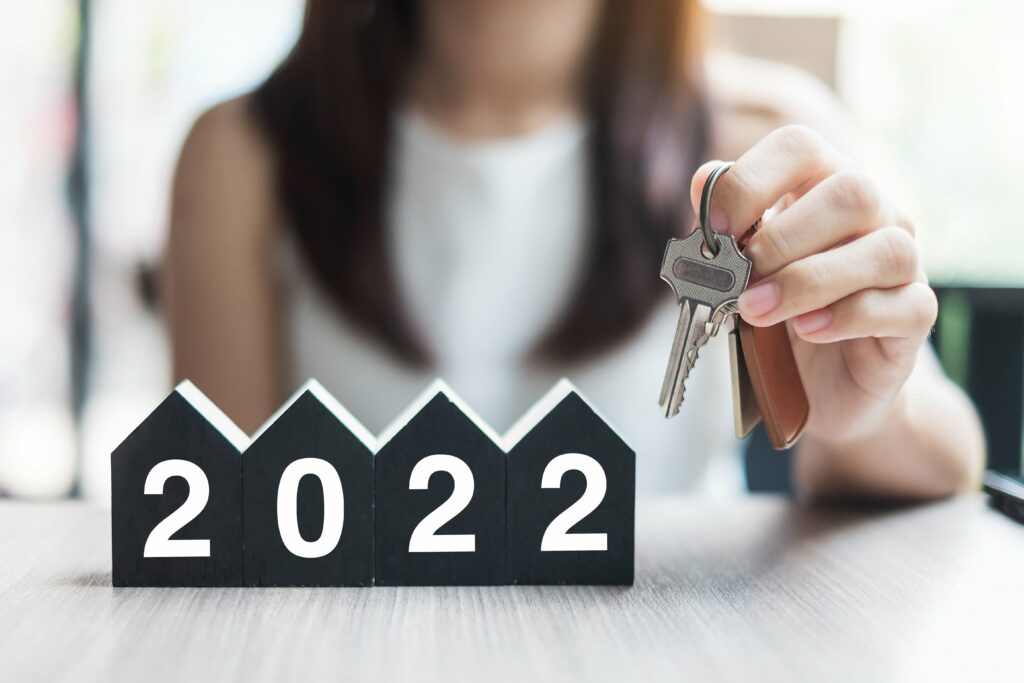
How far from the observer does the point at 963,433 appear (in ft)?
2.82

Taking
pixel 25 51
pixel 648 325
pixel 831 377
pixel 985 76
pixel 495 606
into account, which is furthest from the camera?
pixel 25 51

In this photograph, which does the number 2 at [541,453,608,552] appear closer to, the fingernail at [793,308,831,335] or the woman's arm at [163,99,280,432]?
the fingernail at [793,308,831,335]

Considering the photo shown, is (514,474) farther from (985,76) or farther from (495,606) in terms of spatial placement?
(985,76)

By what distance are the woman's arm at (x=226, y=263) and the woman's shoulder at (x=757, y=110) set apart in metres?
0.79

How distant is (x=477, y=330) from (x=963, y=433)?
75 cm

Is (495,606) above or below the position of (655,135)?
below

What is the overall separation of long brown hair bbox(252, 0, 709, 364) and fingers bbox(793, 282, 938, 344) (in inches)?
28.8

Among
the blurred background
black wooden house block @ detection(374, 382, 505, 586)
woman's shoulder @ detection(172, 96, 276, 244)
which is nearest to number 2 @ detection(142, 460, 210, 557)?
black wooden house block @ detection(374, 382, 505, 586)

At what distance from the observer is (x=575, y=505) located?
0.54m

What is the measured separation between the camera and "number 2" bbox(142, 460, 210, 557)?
53cm

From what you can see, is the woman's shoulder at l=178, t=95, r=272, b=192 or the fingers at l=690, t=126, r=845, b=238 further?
the woman's shoulder at l=178, t=95, r=272, b=192

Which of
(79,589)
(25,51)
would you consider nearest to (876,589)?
(79,589)

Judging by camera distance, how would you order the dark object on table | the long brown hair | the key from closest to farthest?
the key → the dark object on table → the long brown hair

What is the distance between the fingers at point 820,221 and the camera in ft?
→ 1.78
